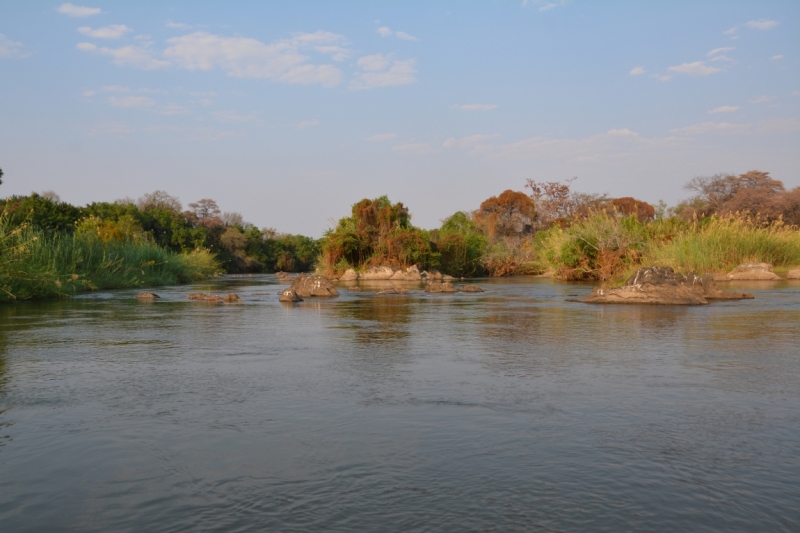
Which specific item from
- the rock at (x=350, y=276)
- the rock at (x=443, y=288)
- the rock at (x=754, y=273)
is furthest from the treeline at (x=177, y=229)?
the rock at (x=754, y=273)

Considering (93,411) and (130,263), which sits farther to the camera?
(130,263)

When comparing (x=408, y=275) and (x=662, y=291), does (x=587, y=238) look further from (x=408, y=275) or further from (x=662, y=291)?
(x=662, y=291)

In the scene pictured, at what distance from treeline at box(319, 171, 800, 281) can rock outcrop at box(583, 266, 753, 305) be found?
8167 mm

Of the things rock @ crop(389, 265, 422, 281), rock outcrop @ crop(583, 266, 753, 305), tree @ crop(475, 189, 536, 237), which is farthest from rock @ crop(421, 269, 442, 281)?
tree @ crop(475, 189, 536, 237)

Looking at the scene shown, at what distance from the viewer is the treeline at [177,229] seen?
129ft

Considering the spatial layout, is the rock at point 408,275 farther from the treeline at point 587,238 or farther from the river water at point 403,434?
the river water at point 403,434

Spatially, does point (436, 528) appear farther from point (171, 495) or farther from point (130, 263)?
point (130, 263)

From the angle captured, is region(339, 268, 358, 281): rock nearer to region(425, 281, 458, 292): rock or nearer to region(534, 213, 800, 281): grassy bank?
region(534, 213, 800, 281): grassy bank

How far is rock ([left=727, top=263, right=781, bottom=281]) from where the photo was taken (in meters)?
23.7

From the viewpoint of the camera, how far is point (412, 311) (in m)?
14.5

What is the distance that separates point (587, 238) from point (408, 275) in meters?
9.53

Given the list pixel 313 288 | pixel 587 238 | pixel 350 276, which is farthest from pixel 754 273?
pixel 350 276

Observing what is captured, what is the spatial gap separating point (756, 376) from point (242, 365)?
5018 millimetres

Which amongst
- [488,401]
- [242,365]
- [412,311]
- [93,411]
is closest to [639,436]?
[488,401]
